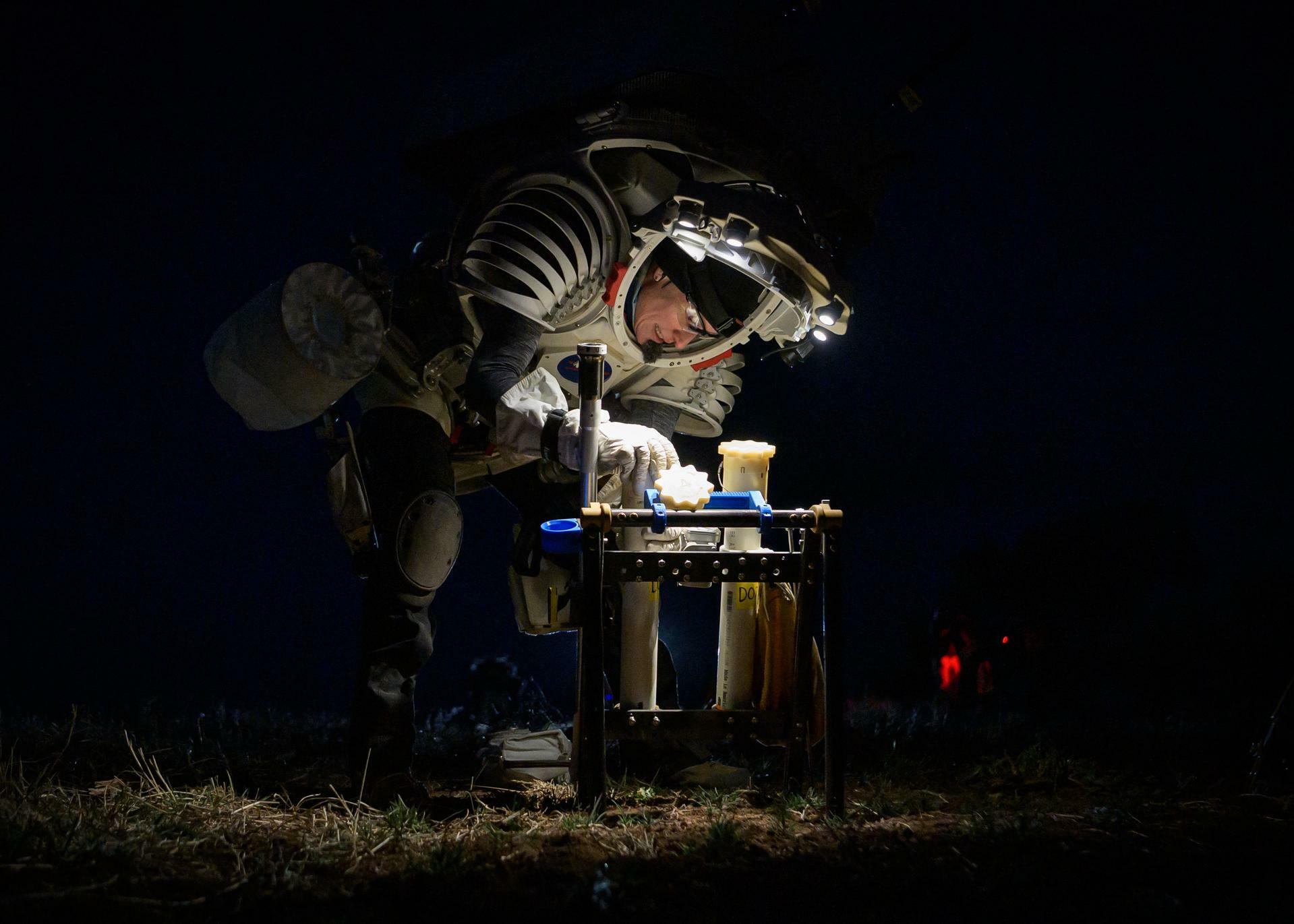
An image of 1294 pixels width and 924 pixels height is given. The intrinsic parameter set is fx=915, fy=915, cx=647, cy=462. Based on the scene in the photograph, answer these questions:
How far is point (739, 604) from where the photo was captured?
91.7 inches

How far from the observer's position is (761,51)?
2529 millimetres

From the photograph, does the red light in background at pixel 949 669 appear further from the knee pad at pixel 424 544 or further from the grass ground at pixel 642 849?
the knee pad at pixel 424 544

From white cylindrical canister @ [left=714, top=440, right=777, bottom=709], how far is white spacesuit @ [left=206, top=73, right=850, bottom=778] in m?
0.20

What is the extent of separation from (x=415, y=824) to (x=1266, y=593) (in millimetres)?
3277

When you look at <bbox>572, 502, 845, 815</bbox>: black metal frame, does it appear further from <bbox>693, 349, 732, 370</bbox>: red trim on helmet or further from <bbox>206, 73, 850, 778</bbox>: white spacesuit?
<bbox>693, 349, 732, 370</bbox>: red trim on helmet

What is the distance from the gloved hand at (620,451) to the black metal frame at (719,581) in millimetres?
285

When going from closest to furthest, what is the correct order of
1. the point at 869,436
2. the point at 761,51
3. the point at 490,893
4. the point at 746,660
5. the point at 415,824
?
the point at 490,893, the point at 415,824, the point at 746,660, the point at 761,51, the point at 869,436

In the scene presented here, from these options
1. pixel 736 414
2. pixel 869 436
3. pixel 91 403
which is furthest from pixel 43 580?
pixel 869 436

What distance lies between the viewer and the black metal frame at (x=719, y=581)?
2.02m

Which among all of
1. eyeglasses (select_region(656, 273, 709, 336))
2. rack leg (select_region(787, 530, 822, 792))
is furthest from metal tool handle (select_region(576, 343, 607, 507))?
eyeglasses (select_region(656, 273, 709, 336))

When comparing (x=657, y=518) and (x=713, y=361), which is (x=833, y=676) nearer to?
(x=657, y=518)

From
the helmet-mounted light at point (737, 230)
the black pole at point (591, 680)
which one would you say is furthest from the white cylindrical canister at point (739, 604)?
the helmet-mounted light at point (737, 230)

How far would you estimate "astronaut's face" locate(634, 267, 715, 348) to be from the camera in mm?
2838

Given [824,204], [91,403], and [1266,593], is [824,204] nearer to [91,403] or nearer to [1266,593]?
[1266,593]
